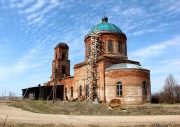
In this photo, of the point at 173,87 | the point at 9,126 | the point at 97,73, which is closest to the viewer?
the point at 9,126

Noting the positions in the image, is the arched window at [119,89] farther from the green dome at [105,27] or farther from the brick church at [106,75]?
the green dome at [105,27]

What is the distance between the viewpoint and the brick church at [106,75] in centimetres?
2822

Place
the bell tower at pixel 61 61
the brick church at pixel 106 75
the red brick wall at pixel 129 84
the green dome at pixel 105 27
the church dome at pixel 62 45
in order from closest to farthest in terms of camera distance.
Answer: the red brick wall at pixel 129 84
the brick church at pixel 106 75
the green dome at pixel 105 27
the bell tower at pixel 61 61
the church dome at pixel 62 45

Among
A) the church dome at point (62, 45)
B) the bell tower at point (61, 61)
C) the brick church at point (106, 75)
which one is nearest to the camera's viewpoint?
the brick church at point (106, 75)

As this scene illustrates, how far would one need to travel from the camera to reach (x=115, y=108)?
23.0m

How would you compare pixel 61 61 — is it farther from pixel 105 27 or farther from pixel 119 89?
pixel 119 89

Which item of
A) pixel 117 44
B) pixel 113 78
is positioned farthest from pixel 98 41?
pixel 113 78

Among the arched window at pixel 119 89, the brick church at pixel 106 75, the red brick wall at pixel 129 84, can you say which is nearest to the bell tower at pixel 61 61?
the brick church at pixel 106 75

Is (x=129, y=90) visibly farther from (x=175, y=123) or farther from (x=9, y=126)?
(x=9, y=126)

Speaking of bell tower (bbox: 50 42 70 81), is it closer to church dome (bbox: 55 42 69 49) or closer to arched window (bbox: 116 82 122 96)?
church dome (bbox: 55 42 69 49)

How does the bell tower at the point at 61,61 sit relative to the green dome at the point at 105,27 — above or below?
below

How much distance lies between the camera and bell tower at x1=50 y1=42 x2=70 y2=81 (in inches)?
1714

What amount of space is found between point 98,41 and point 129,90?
894 cm

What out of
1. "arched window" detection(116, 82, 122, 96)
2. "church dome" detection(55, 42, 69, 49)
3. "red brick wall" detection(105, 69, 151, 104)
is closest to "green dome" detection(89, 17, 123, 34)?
"red brick wall" detection(105, 69, 151, 104)
